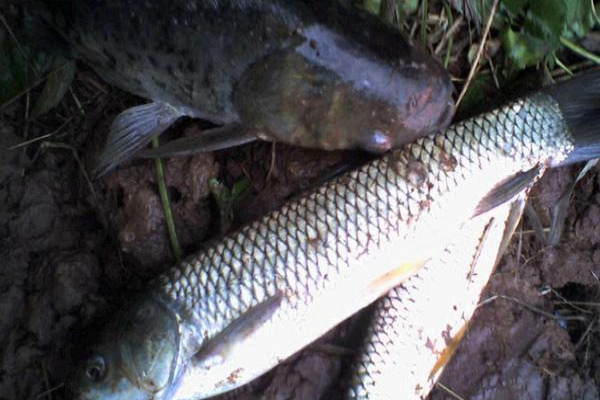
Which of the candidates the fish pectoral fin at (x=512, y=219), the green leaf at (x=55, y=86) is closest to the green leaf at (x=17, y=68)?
the green leaf at (x=55, y=86)

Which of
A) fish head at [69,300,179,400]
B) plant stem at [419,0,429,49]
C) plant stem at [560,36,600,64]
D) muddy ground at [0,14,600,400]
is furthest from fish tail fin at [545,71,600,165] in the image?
fish head at [69,300,179,400]

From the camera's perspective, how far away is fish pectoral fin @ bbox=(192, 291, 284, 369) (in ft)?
8.24

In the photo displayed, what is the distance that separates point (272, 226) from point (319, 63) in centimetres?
74

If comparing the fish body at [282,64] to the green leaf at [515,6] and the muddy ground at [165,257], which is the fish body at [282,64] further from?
the green leaf at [515,6]

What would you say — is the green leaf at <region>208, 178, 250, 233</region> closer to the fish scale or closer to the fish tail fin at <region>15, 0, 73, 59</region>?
the fish scale

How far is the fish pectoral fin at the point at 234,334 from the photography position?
98.9 inches

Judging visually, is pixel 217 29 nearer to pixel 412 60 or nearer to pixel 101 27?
pixel 101 27

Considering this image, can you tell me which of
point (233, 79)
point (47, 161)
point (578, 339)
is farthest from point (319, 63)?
point (578, 339)

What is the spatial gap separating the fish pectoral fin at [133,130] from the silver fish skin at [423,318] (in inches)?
54.0

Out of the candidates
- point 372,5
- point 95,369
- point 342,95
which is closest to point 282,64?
Result: point 342,95

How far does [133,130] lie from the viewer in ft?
9.20

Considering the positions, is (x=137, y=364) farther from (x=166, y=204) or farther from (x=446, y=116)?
(x=446, y=116)

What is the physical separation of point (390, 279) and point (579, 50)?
1.60 m

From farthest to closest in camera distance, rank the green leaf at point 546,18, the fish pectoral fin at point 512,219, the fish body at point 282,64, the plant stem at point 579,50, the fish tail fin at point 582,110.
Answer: the plant stem at point 579,50 → the green leaf at point 546,18 → the fish pectoral fin at point 512,219 → the fish tail fin at point 582,110 → the fish body at point 282,64
